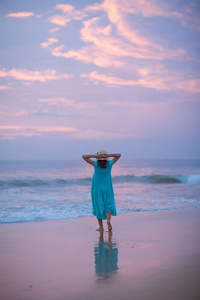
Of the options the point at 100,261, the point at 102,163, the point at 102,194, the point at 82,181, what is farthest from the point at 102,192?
the point at 82,181

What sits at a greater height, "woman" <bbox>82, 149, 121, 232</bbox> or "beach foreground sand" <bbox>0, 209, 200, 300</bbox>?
"woman" <bbox>82, 149, 121, 232</bbox>

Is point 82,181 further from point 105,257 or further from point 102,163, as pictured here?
point 105,257

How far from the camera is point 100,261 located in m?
4.71

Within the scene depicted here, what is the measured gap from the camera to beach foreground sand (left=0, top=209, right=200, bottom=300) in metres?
3.56

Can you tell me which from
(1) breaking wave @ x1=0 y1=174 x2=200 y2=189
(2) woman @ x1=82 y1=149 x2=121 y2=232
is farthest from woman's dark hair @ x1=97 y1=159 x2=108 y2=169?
(1) breaking wave @ x1=0 y1=174 x2=200 y2=189

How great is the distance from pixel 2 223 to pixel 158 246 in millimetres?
4142

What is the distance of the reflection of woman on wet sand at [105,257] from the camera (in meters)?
4.23

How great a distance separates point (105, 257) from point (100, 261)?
212 mm

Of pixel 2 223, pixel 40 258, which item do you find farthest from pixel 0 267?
pixel 2 223

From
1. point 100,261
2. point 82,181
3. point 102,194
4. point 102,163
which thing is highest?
point 102,163

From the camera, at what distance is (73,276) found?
4.03 metres

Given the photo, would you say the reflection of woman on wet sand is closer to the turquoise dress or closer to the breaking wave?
the turquoise dress

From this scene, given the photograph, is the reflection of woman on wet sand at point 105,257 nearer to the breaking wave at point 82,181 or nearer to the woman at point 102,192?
the woman at point 102,192

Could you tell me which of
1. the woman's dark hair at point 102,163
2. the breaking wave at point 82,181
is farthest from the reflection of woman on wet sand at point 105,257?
the breaking wave at point 82,181
